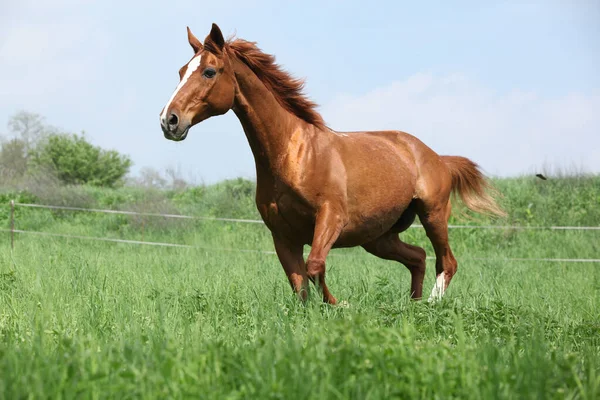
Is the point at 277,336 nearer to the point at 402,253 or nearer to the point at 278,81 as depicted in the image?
the point at 278,81

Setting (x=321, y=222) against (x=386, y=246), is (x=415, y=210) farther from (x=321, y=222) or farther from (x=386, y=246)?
(x=321, y=222)

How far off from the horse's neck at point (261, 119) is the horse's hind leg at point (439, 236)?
1833mm

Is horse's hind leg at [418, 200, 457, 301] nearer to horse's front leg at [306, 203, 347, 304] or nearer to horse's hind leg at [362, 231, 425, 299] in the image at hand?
horse's hind leg at [362, 231, 425, 299]

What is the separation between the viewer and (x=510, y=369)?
2943 mm

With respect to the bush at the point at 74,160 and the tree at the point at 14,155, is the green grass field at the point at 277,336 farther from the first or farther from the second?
the tree at the point at 14,155

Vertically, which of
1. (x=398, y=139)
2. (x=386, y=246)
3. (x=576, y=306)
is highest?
(x=398, y=139)

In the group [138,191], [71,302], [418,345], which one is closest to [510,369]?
[418,345]

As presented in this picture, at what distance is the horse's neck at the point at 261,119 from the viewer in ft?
16.6

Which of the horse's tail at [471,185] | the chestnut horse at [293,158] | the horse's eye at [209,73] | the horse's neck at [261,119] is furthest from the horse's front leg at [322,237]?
the horse's tail at [471,185]

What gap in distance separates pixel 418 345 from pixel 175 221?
12640 millimetres

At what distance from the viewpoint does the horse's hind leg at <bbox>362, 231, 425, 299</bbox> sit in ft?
21.2

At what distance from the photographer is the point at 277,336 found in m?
3.38

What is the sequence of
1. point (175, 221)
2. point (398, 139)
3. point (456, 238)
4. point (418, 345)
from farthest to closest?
1. point (175, 221)
2. point (456, 238)
3. point (398, 139)
4. point (418, 345)

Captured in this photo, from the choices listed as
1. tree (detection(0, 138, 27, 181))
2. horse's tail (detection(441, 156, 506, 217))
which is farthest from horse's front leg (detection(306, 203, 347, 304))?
tree (detection(0, 138, 27, 181))
